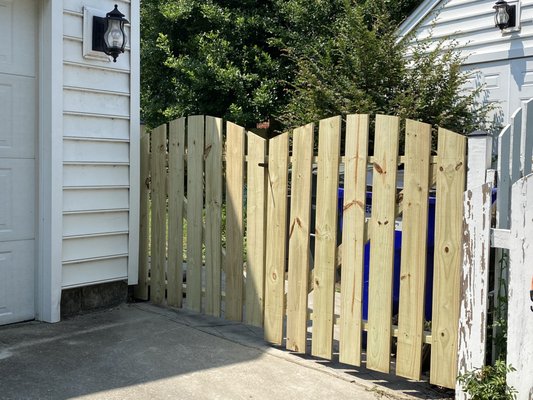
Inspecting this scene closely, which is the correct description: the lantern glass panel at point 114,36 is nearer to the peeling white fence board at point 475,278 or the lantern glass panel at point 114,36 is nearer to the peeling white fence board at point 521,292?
the peeling white fence board at point 475,278

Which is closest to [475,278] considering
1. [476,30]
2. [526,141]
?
[526,141]

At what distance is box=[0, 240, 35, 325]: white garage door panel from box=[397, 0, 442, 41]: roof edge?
631cm

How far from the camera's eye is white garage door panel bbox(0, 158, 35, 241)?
15.8 feet

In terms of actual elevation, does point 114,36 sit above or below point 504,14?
below

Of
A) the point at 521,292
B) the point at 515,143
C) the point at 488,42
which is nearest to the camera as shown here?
the point at 521,292

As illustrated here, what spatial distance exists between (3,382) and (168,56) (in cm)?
1110

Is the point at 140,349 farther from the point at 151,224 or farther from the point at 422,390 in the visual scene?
the point at 422,390

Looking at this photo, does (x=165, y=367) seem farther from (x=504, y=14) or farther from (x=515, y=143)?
(x=504, y=14)

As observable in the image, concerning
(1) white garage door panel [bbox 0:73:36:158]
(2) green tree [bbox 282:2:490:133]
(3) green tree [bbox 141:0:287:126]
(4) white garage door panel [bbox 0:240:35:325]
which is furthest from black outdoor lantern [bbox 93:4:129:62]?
(3) green tree [bbox 141:0:287:126]

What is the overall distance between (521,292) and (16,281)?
3.76m

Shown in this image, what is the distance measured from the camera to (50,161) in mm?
4906

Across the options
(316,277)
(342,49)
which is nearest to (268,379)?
(316,277)

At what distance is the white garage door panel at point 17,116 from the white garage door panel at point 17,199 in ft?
0.30

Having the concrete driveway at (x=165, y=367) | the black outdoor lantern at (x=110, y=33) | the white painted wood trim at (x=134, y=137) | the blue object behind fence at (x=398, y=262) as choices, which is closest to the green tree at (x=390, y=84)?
the white painted wood trim at (x=134, y=137)
